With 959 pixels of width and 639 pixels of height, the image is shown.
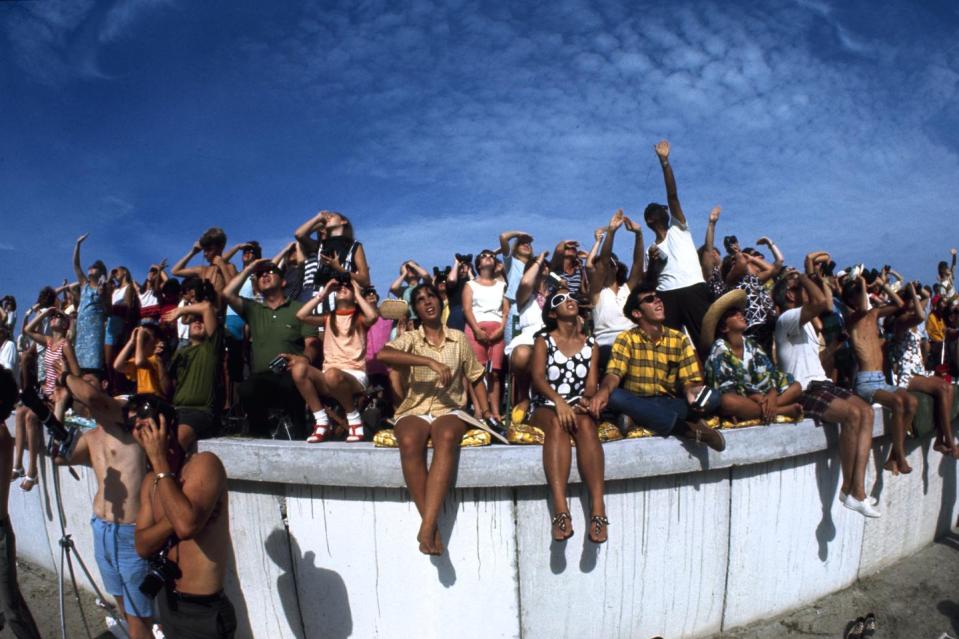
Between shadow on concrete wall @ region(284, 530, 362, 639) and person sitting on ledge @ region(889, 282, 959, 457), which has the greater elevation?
person sitting on ledge @ region(889, 282, 959, 457)

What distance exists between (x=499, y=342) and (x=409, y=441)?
8.18ft

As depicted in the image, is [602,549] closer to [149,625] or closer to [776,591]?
[776,591]

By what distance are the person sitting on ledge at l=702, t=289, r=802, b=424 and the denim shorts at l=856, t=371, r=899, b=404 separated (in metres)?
1.08

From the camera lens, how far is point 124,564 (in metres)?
3.83

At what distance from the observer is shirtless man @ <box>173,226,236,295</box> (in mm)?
6965

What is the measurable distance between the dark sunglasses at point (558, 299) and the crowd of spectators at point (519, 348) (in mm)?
20

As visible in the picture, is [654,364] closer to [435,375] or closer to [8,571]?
[435,375]

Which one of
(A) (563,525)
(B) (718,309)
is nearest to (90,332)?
(A) (563,525)

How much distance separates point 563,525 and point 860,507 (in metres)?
2.73

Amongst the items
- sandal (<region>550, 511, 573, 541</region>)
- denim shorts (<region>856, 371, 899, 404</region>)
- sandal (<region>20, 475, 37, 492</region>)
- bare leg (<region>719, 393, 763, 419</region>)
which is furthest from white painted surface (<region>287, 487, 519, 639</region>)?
denim shorts (<region>856, 371, 899, 404</region>)

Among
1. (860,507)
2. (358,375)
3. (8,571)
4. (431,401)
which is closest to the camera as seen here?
(8,571)

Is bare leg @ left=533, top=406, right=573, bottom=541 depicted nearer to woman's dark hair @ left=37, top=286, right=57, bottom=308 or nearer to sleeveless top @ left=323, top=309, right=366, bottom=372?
sleeveless top @ left=323, top=309, right=366, bottom=372

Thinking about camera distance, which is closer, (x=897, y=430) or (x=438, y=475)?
(x=438, y=475)

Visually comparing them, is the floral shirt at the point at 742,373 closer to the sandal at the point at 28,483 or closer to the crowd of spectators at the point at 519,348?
the crowd of spectators at the point at 519,348
